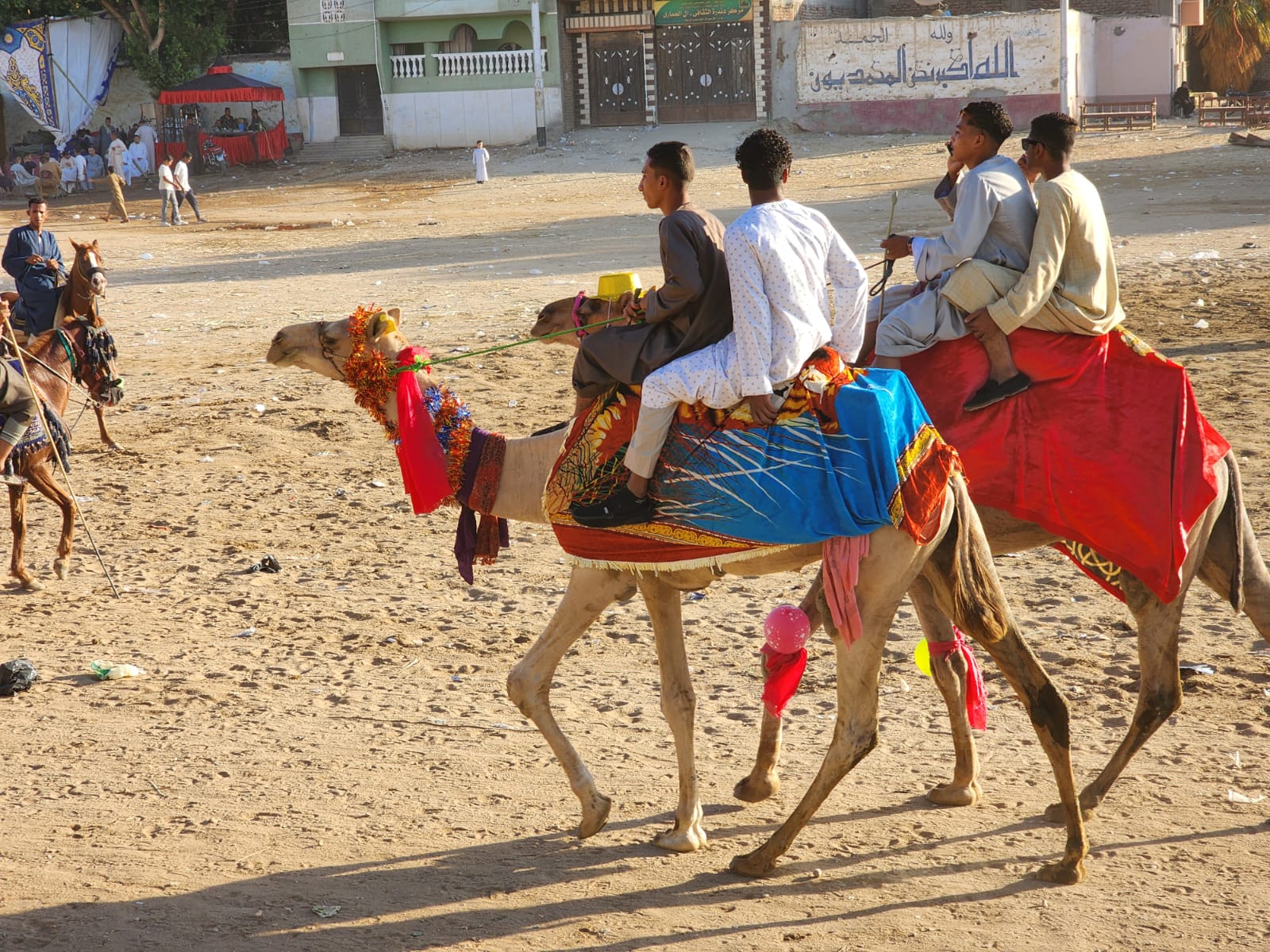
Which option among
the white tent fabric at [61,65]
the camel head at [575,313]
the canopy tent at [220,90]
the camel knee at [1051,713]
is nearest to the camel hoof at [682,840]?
the camel knee at [1051,713]

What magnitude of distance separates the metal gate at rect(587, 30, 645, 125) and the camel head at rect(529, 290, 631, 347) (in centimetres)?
3610

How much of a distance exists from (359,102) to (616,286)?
4011cm

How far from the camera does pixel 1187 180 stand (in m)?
23.8

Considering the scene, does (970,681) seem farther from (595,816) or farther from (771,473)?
(595,816)

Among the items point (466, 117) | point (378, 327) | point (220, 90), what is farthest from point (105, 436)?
point (220, 90)

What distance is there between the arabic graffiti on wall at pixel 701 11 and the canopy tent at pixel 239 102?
40.5ft

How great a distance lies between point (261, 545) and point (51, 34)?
38.3m

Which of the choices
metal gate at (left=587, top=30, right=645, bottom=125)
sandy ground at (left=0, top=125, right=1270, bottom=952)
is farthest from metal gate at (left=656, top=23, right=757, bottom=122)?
sandy ground at (left=0, top=125, right=1270, bottom=952)

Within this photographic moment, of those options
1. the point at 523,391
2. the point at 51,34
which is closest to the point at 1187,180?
the point at 523,391

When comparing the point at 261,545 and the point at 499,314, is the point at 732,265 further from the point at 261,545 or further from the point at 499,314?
the point at 499,314

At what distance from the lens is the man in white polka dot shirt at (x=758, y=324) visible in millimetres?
4109

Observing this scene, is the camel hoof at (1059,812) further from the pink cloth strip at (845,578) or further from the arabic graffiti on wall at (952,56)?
the arabic graffiti on wall at (952,56)

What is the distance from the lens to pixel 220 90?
38.7 metres

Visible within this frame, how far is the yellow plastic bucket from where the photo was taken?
186 inches
